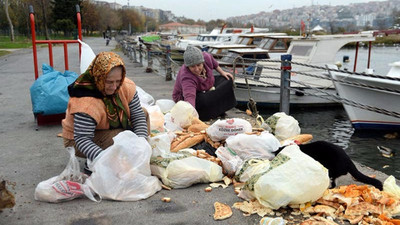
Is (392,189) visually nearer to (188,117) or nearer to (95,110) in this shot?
(95,110)

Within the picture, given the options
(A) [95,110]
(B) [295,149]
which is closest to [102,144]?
(A) [95,110]

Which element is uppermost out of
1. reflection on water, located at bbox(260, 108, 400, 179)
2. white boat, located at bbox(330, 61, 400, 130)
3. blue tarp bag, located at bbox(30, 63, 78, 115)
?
blue tarp bag, located at bbox(30, 63, 78, 115)

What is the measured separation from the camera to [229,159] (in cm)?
352

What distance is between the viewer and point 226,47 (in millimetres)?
16219

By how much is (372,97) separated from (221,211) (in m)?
7.57

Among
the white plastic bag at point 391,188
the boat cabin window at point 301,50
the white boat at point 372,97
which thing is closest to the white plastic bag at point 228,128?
the white plastic bag at point 391,188

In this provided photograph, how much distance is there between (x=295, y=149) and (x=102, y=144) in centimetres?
163

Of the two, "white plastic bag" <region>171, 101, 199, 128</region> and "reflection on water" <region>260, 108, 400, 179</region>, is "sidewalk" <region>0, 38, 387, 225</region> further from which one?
"reflection on water" <region>260, 108, 400, 179</region>

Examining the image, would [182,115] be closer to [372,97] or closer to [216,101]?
[216,101]

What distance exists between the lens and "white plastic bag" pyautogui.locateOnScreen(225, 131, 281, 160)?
3.49 meters

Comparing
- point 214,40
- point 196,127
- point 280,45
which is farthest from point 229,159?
point 214,40

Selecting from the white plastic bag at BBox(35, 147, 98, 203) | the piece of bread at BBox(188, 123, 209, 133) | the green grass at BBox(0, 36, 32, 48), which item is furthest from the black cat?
the green grass at BBox(0, 36, 32, 48)

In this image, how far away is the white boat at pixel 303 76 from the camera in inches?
476

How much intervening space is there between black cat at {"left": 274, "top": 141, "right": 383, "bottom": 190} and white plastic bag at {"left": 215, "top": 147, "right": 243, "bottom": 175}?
65cm
